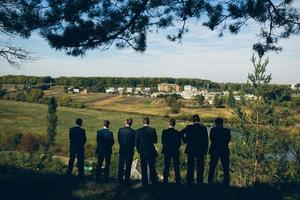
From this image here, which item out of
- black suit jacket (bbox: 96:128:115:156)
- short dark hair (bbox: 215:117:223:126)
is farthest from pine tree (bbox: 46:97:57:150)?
short dark hair (bbox: 215:117:223:126)

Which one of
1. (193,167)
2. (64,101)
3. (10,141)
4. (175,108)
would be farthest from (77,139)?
(64,101)

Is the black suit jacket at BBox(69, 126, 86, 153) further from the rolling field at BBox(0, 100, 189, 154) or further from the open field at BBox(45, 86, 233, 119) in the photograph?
the open field at BBox(45, 86, 233, 119)

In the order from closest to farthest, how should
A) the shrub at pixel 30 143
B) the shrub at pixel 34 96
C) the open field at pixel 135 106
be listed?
the shrub at pixel 30 143 < the open field at pixel 135 106 < the shrub at pixel 34 96

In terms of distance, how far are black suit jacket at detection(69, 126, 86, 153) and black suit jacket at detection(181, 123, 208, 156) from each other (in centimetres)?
310

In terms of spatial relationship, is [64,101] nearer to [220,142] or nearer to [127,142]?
[127,142]

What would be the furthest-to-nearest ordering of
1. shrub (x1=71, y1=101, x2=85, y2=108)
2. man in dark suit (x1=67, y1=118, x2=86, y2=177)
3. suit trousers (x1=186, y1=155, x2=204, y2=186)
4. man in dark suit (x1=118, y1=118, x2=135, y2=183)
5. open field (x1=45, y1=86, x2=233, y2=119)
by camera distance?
shrub (x1=71, y1=101, x2=85, y2=108)
open field (x1=45, y1=86, x2=233, y2=119)
man in dark suit (x1=67, y1=118, x2=86, y2=177)
man in dark suit (x1=118, y1=118, x2=135, y2=183)
suit trousers (x1=186, y1=155, x2=204, y2=186)

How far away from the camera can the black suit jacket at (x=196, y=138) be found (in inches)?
436

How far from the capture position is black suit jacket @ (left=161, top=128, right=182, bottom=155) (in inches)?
441

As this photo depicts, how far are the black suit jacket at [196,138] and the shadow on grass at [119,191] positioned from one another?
954 mm

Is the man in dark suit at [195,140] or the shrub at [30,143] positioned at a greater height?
the man in dark suit at [195,140]

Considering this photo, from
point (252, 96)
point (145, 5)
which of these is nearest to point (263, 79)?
point (252, 96)

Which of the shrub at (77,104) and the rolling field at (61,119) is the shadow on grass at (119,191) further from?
the shrub at (77,104)

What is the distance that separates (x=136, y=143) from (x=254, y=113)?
16284 millimetres

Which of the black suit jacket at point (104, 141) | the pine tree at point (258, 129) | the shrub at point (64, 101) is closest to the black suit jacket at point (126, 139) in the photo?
the black suit jacket at point (104, 141)
